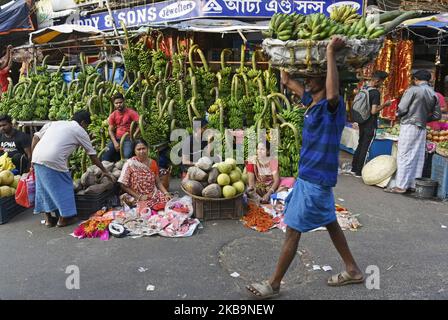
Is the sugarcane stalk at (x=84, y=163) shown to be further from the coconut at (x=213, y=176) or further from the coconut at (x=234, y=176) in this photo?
the coconut at (x=234, y=176)

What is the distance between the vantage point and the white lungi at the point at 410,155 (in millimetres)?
6344

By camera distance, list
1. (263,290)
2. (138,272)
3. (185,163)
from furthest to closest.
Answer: (185,163), (138,272), (263,290)

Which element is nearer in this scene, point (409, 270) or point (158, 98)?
point (409, 270)

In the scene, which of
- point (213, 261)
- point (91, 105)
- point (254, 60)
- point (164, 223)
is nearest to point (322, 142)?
point (213, 261)

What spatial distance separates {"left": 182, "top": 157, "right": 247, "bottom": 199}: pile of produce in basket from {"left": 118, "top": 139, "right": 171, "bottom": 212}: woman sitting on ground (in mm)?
507

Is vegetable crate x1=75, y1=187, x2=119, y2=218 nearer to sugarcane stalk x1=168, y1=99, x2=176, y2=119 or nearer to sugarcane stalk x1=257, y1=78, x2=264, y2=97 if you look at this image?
sugarcane stalk x1=168, y1=99, x2=176, y2=119

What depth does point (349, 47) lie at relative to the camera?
2951 mm

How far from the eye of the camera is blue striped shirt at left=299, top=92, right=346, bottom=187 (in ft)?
10.2

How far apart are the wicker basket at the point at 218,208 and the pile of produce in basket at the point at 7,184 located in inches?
94.6

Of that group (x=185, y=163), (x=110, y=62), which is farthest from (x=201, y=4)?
(x=185, y=163)

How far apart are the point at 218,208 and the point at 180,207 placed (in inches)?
20.7

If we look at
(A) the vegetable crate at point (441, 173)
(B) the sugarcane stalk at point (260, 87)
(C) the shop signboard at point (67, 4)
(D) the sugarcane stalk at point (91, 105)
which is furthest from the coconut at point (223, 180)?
(C) the shop signboard at point (67, 4)
